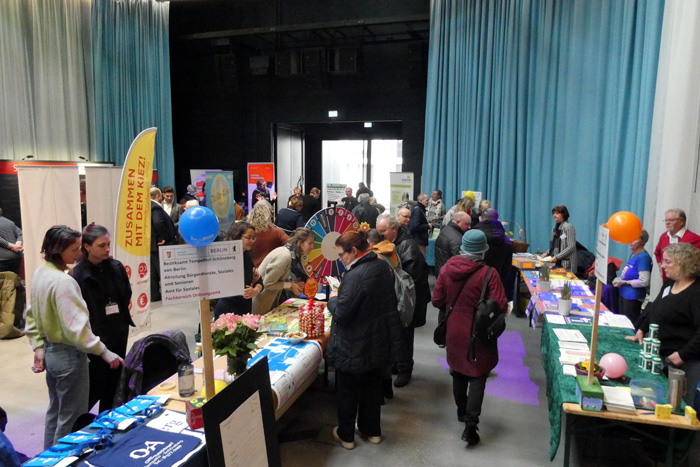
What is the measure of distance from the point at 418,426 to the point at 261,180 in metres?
7.36

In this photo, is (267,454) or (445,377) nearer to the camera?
(267,454)

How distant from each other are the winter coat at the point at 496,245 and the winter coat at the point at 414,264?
1.26 m

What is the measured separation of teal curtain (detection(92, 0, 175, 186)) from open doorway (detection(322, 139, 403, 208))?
4022 millimetres

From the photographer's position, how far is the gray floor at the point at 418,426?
3.00 metres

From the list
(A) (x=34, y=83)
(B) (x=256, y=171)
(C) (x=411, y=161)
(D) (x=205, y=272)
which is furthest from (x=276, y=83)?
(D) (x=205, y=272)

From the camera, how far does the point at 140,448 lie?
1.87 metres

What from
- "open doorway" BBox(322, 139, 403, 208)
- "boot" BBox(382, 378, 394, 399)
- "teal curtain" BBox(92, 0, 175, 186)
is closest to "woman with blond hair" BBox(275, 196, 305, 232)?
"boot" BBox(382, 378, 394, 399)

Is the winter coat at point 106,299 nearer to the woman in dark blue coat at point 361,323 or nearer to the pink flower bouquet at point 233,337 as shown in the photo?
the pink flower bouquet at point 233,337

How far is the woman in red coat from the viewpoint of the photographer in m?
3.04

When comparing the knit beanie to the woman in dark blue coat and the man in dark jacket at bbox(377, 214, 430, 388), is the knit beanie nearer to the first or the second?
the woman in dark blue coat

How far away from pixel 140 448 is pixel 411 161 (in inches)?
349

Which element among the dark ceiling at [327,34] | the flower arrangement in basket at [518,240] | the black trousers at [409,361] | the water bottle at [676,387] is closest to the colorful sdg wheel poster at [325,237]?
the black trousers at [409,361]

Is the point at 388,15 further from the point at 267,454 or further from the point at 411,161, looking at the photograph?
the point at 267,454

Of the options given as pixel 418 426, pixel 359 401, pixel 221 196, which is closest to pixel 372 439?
pixel 359 401
